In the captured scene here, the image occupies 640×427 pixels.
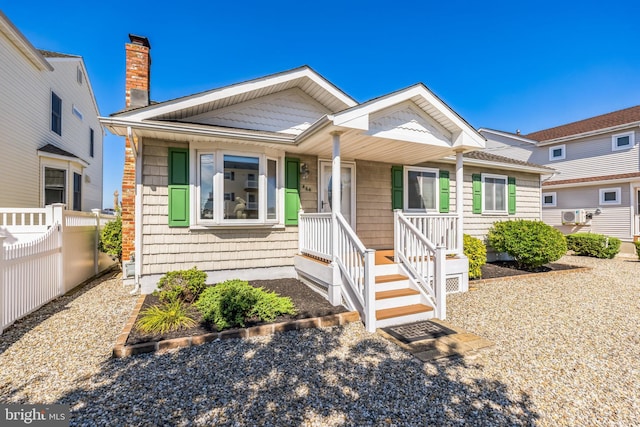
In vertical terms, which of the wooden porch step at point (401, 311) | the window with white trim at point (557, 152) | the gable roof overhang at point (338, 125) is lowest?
the wooden porch step at point (401, 311)

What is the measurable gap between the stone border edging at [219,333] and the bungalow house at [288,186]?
0.46m

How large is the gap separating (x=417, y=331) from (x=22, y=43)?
13.1 meters

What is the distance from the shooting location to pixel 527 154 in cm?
1780

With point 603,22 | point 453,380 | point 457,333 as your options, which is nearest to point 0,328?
point 453,380

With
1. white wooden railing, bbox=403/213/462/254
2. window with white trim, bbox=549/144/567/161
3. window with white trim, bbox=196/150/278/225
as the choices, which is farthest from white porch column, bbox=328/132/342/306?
window with white trim, bbox=549/144/567/161

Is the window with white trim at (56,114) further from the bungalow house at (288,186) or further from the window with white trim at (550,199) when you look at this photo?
the window with white trim at (550,199)

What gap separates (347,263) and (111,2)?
8819mm

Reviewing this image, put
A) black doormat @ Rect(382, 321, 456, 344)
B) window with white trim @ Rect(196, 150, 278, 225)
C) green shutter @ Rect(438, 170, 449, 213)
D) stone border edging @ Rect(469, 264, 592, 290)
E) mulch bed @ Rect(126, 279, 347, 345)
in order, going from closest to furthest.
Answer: mulch bed @ Rect(126, 279, 347, 345) < black doormat @ Rect(382, 321, 456, 344) < window with white trim @ Rect(196, 150, 278, 225) < stone border edging @ Rect(469, 264, 592, 290) < green shutter @ Rect(438, 170, 449, 213)

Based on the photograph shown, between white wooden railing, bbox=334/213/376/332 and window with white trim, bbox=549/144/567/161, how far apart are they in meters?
17.5

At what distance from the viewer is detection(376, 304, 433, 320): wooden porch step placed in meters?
4.52

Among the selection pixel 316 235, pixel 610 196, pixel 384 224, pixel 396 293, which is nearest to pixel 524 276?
pixel 384 224

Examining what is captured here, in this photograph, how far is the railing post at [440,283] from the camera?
479 centimetres

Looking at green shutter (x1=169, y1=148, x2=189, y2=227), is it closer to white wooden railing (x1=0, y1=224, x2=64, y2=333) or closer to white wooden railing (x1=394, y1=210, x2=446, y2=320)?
white wooden railing (x1=0, y1=224, x2=64, y2=333)

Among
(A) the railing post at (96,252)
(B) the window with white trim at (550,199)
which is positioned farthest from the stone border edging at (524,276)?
(A) the railing post at (96,252)
